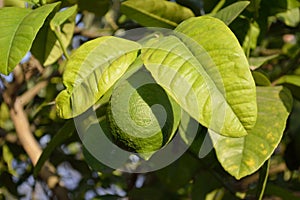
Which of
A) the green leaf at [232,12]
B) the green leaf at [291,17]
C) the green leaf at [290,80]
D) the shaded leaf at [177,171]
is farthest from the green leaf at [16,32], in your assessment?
the green leaf at [291,17]

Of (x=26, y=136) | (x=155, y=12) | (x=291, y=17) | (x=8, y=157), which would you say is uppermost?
(x=155, y=12)

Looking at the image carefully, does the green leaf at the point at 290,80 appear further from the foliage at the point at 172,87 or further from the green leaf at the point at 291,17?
the green leaf at the point at 291,17

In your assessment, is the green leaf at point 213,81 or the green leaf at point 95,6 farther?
the green leaf at point 95,6

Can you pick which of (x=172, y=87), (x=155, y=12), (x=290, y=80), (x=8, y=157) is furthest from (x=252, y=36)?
(x=8, y=157)

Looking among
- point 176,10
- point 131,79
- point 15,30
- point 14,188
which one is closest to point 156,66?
point 131,79

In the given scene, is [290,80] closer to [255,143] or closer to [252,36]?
[252,36]

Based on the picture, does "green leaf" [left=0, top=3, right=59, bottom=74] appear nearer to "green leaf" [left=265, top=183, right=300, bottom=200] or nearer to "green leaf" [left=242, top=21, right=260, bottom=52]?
"green leaf" [left=242, top=21, right=260, bottom=52]
